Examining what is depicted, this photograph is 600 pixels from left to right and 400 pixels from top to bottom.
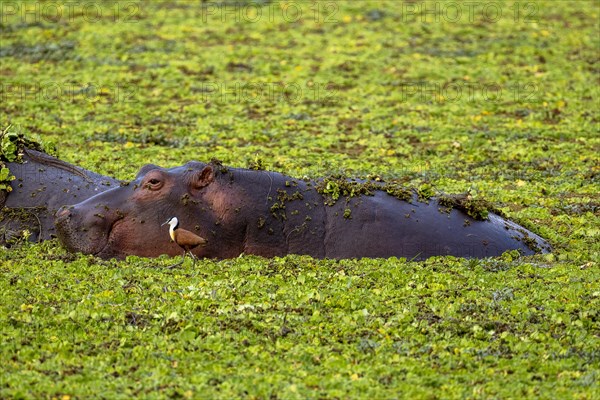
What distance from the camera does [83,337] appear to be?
591 centimetres

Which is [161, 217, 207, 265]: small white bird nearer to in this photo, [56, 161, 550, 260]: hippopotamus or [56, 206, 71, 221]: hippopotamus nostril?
[56, 161, 550, 260]: hippopotamus

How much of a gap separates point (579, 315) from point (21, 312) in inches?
131

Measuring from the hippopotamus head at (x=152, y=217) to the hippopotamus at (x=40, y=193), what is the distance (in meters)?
0.55

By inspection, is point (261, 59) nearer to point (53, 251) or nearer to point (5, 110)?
point (5, 110)

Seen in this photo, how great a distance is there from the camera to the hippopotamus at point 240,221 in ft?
24.9

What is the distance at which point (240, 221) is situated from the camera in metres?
7.57

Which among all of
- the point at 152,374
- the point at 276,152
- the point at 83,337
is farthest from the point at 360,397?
the point at 276,152

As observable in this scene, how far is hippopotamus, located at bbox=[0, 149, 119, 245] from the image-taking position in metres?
8.16
